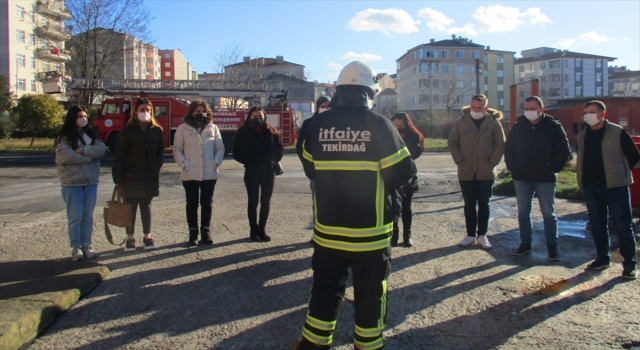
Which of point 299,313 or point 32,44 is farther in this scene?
point 32,44

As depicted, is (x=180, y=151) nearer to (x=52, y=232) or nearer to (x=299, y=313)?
(x=52, y=232)

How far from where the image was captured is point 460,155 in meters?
6.59

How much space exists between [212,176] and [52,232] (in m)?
2.66

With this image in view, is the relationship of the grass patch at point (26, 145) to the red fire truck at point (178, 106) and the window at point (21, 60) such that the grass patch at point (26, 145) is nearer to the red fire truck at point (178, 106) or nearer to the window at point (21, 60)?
the red fire truck at point (178, 106)

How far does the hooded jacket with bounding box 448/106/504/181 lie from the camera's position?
6418 mm

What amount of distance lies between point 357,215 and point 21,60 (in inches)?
2449

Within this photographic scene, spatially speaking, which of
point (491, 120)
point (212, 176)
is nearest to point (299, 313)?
point (212, 176)

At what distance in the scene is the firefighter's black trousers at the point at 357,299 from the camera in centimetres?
314

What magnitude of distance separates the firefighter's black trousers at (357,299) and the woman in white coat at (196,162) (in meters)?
3.62

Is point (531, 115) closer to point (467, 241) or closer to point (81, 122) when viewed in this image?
point (467, 241)

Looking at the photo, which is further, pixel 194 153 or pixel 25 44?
pixel 25 44

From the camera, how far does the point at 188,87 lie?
2911cm

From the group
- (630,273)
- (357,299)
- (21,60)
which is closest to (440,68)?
(21,60)

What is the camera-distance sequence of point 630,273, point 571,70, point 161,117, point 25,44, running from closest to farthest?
point 630,273 < point 161,117 < point 25,44 < point 571,70
